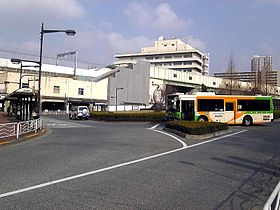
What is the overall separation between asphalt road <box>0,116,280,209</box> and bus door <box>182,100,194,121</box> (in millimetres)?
13969

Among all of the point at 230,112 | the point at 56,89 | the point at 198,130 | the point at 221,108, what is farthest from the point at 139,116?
the point at 56,89

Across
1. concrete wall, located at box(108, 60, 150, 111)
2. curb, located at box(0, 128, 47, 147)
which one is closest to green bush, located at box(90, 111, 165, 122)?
curb, located at box(0, 128, 47, 147)

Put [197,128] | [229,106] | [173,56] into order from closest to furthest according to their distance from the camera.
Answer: [197,128], [229,106], [173,56]

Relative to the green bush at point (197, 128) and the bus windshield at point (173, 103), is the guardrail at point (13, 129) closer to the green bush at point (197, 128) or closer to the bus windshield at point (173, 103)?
the green bush at point (197, 128)

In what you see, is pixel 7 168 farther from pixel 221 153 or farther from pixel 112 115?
pixel 112 115

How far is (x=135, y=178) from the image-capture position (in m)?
7.92

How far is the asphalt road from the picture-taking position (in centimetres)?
593

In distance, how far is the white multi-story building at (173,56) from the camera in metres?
115

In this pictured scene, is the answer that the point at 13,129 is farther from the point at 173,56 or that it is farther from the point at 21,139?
the point at 173,56

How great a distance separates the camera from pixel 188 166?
9656mm

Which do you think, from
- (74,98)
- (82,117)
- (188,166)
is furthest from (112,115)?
(74,98)

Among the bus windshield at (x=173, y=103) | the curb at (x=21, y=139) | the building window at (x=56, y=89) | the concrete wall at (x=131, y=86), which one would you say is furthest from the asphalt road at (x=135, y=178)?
the concrete wall at (x=131, y=86)

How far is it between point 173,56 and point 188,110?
9308 cm

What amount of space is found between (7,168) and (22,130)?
329 inches
